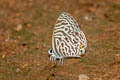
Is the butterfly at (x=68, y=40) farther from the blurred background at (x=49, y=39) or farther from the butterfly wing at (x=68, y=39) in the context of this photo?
the blurred background at (x=49, y=39)

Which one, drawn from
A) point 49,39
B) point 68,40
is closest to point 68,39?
point 68,40

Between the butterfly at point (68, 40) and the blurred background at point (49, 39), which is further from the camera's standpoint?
the butterfly at point (68, 40)

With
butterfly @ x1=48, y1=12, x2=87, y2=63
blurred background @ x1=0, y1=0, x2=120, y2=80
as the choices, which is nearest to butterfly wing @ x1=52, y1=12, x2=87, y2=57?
butterfly @ x1=48, y1=12, x2=87, y2=63

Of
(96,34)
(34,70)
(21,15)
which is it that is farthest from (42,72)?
(21,15)

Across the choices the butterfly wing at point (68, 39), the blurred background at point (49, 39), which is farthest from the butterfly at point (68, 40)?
A: the blurred background at point (49, 39)

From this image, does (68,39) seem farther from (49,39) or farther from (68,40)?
(49,39)
